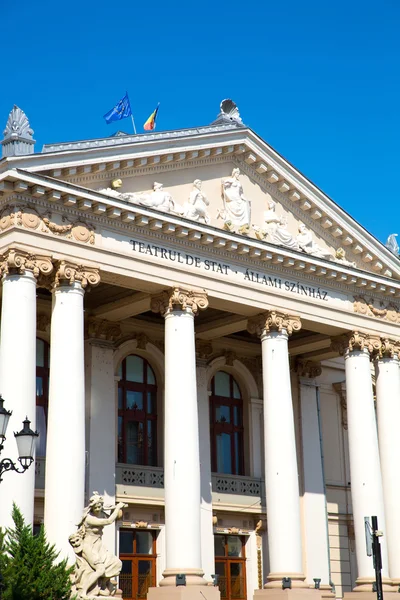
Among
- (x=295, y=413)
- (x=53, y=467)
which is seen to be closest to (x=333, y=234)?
(x=295, y=413)

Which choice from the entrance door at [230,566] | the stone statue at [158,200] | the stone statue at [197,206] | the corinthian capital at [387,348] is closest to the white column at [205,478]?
the entrance door at [230,566]

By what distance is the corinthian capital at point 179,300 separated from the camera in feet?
86.8

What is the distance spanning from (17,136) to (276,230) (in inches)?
359

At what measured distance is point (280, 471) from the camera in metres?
27.6

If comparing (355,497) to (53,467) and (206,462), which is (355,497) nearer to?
(206,462)

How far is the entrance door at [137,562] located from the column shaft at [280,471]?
3.99 meters

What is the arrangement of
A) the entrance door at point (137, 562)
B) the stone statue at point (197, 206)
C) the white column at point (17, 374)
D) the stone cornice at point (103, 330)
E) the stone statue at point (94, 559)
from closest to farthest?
the stone statue at point (94, 559) → the white column at point (17, 374) → the stone statue at point (197, 206) → the entrance door at point (137, 562) → the stone cornice at point (103, 330)

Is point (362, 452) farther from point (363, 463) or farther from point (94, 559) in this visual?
point (94, 559)

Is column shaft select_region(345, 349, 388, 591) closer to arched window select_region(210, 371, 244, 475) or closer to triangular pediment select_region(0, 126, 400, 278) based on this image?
triangular pediment select_region(0, 126, 400, 278)

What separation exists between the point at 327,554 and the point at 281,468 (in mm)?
7219

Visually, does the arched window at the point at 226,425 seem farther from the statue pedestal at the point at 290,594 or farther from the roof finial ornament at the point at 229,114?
the roof finial ornament at the point at 229,114

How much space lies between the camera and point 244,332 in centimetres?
3431

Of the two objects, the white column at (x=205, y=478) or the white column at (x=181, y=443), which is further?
the white column at (x=205, y=478)

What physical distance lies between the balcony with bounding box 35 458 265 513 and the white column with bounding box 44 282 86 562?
4330 millimetres
